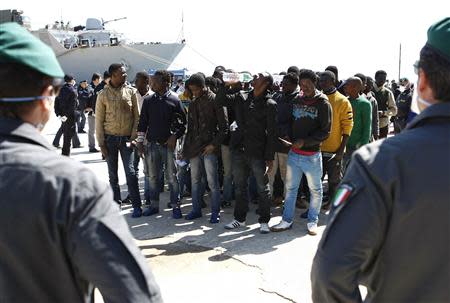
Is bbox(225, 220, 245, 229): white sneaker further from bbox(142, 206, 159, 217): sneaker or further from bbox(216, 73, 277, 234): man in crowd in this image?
bbox(142, 206, 159, 217): sneaker

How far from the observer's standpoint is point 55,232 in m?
1.38

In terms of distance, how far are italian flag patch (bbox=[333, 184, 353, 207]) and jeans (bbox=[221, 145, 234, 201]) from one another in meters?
4.61

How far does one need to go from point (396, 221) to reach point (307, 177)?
4.19 m

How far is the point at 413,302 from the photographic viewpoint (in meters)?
1.44

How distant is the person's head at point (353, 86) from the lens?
6.36m

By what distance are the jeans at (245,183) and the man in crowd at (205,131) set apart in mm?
348

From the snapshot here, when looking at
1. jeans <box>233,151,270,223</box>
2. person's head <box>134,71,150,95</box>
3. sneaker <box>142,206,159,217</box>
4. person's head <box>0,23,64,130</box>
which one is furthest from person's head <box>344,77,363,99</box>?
person's head <box>0,23,64,130</box>

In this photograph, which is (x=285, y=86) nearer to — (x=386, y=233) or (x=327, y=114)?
(x=327, y=114)

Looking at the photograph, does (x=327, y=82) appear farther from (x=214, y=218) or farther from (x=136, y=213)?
(x=136, y=213)

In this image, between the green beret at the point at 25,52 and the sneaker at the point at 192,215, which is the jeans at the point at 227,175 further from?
the green beret at the point at 25,52

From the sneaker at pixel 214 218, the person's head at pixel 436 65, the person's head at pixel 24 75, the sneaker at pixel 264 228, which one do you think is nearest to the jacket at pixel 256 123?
the sneaker at pixel 264 228

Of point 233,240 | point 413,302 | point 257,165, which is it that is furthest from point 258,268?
point 413,302

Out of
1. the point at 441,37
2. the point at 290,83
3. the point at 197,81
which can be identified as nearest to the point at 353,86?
the point at 290,83

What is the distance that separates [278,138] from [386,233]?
4.01 meters
